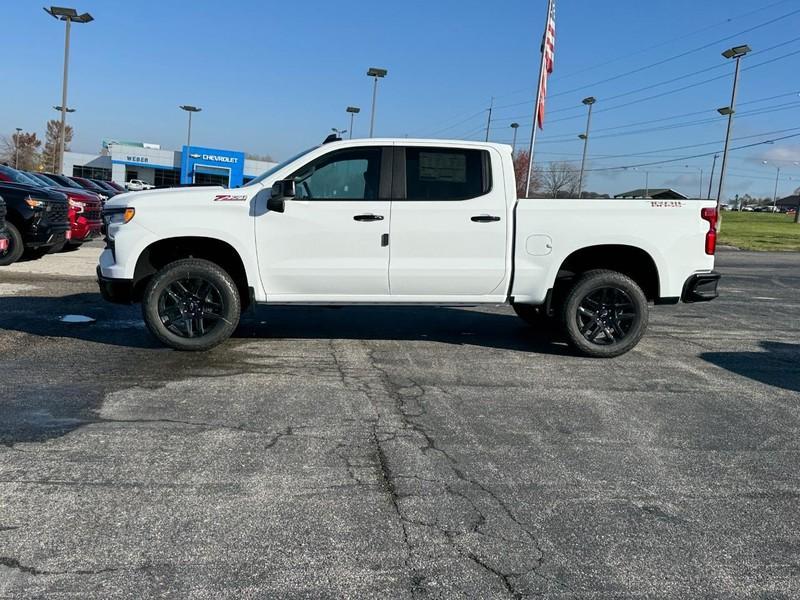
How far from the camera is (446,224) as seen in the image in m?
6.66

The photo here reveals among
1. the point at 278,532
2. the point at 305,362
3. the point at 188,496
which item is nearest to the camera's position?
the point at 278,532

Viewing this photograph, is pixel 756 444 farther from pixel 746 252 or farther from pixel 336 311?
pixel 746 252

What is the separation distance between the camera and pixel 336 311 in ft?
31.1

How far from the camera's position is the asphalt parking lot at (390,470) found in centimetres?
299

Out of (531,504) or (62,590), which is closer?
(62,590)

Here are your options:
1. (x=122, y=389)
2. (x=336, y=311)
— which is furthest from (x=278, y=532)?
(x=336, y=311)

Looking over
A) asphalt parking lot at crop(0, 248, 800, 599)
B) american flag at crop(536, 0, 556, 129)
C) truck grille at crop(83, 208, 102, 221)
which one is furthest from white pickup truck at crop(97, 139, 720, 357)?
american flag at crop(536, 0, 556, 129)

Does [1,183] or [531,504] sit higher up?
[1,183]

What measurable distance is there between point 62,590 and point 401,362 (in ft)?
13.7

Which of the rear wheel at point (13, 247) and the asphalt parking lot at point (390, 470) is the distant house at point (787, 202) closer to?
the rear wheel at point (13, 247)

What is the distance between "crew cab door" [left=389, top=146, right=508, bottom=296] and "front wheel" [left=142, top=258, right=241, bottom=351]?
1.60m

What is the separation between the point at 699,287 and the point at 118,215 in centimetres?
566

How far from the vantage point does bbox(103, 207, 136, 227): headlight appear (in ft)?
21.1

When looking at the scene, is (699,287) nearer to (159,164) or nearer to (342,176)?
(342,176)
